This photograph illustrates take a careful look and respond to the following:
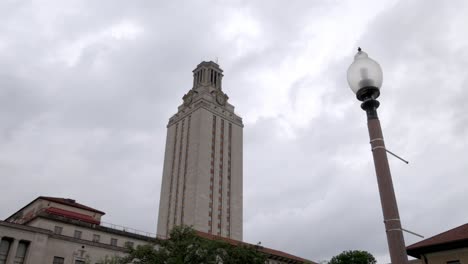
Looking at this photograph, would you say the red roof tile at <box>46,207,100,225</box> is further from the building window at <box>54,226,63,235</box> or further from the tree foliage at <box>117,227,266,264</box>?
the tree foliage at <box>117,227,266,264</box>

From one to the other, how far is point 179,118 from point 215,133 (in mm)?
14206

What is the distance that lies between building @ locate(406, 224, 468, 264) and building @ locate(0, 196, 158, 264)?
1155 inches

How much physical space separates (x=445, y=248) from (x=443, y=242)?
48 centimetres

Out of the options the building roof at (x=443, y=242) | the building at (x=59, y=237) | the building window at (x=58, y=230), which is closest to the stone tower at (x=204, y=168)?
the building at (x=59, y=237)

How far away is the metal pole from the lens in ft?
27.7

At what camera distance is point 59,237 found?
54.2 m

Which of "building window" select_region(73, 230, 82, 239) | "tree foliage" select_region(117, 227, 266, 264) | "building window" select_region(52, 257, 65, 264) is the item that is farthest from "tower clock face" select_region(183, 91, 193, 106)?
"tree foliage" select_region(117, 227, 266, 264)

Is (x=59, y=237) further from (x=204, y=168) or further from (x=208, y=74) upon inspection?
(x=208, y=74)

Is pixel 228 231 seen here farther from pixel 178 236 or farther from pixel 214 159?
pixel 178 236

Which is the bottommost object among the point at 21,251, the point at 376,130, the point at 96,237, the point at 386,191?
the point at 386,191

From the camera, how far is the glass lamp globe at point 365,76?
9586mm

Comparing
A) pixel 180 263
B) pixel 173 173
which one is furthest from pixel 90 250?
pixel 173 173

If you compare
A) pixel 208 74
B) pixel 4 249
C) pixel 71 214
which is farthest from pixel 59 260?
pixel 208 74

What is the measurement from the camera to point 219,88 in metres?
135
